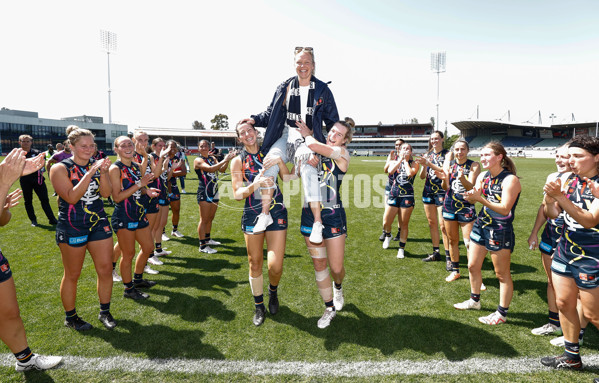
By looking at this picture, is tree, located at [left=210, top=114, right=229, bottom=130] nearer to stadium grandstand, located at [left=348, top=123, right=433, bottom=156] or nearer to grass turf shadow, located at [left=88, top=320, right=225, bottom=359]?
stadium grandstand, located at [left=348, top=123, right=433, bottom=156]

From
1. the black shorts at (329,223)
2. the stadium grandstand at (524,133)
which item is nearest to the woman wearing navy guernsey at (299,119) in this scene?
the black shorts at (329,223)

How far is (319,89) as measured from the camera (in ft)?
11.9

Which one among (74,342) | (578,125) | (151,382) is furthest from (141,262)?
(578,125)

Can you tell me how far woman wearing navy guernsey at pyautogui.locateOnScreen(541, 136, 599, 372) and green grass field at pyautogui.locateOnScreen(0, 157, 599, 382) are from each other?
0.48 metres

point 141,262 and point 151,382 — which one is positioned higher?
point 141,262

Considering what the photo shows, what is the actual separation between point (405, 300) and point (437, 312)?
0.46m

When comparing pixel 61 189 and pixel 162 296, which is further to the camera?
pixel 162 296

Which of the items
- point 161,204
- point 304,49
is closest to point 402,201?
point 304,49

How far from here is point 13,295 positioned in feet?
8.84

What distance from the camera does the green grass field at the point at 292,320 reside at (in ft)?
10.1

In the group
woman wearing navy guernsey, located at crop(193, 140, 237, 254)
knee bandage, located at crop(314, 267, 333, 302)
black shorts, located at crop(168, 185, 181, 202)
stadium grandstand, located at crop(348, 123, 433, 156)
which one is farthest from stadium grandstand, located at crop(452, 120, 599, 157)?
knee bandage, located at crop(314, 267, 333, 302)

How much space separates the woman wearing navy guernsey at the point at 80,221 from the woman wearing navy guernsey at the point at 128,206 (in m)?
0.34

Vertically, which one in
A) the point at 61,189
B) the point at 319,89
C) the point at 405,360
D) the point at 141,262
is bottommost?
the point at 405,360

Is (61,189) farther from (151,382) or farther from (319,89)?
(319,89)
